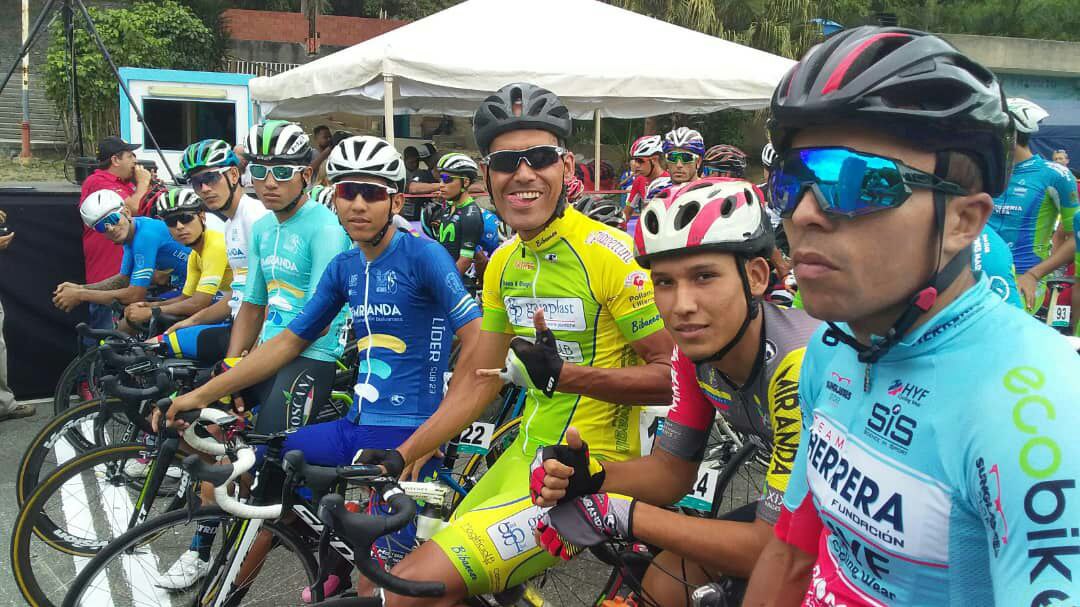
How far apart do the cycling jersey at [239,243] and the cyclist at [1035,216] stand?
223 inches

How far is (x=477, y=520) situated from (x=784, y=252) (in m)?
3.78

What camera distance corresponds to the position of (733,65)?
11164 mm

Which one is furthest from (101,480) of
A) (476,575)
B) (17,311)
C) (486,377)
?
(17,311)

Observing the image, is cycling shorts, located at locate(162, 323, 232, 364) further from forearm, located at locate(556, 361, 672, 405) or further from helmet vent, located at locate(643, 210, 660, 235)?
helmet vent, located at locate(643, 210, 660, 235)

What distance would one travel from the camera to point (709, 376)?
251cm

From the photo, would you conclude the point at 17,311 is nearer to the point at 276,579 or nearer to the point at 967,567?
the point at 276,579

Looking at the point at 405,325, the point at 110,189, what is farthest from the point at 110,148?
the point at 405,325

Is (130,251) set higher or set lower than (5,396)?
higher

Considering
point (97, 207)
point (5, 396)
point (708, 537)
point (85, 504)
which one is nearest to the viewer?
point (708, 537)

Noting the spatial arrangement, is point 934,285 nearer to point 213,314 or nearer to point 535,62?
point 213,314

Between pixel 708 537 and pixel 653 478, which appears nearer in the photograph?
pixel 708 537

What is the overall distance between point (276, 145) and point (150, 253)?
2.69 metres

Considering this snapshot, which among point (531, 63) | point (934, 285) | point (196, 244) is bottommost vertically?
point (196, 244)

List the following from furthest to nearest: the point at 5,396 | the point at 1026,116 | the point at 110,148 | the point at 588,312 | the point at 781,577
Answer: the point at 110,148, the point at 5,396, the point at 1026,116, the point at 588,312, the point at 781,577
